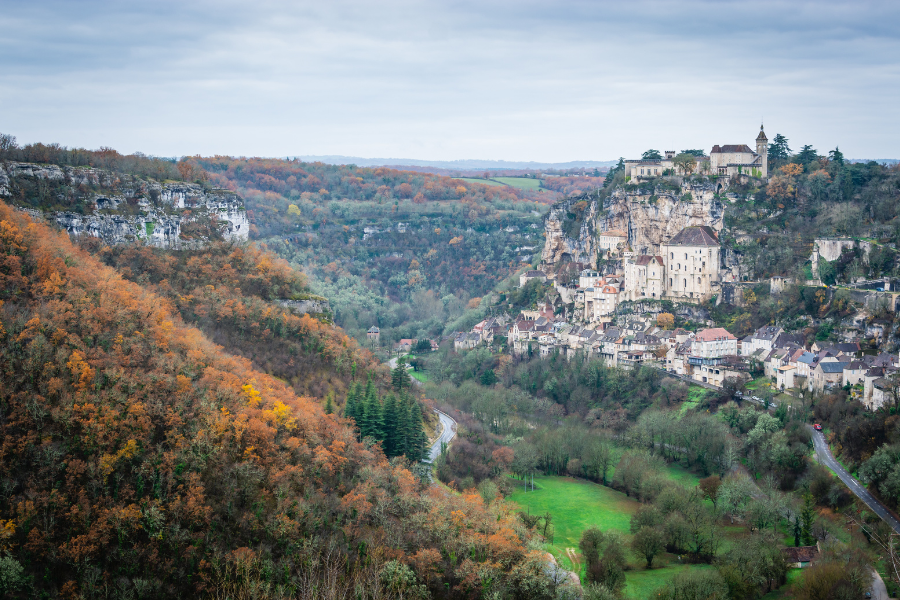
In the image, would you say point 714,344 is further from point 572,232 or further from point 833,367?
point 572,232

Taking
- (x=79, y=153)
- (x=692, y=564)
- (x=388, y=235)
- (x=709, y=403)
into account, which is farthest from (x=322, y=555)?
(x=388, y=235)

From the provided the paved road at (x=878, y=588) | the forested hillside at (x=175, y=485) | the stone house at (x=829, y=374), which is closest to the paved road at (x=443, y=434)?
the forested hillside at (x=175, y=485)

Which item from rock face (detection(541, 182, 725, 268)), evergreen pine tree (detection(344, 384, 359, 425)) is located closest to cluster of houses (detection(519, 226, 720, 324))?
rock face (detection(541, 182, 725, 268))

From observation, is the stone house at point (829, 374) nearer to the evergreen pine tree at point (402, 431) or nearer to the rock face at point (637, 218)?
the rock face at point (637, 218)

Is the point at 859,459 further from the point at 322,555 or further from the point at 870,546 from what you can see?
the point at 322,555

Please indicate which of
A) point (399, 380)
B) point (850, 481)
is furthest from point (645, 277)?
point (850, 481)

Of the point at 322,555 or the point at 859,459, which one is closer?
the point at 322,555

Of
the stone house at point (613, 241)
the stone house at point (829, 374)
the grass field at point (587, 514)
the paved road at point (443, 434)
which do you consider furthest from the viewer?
the stone house at point (613, 241)
